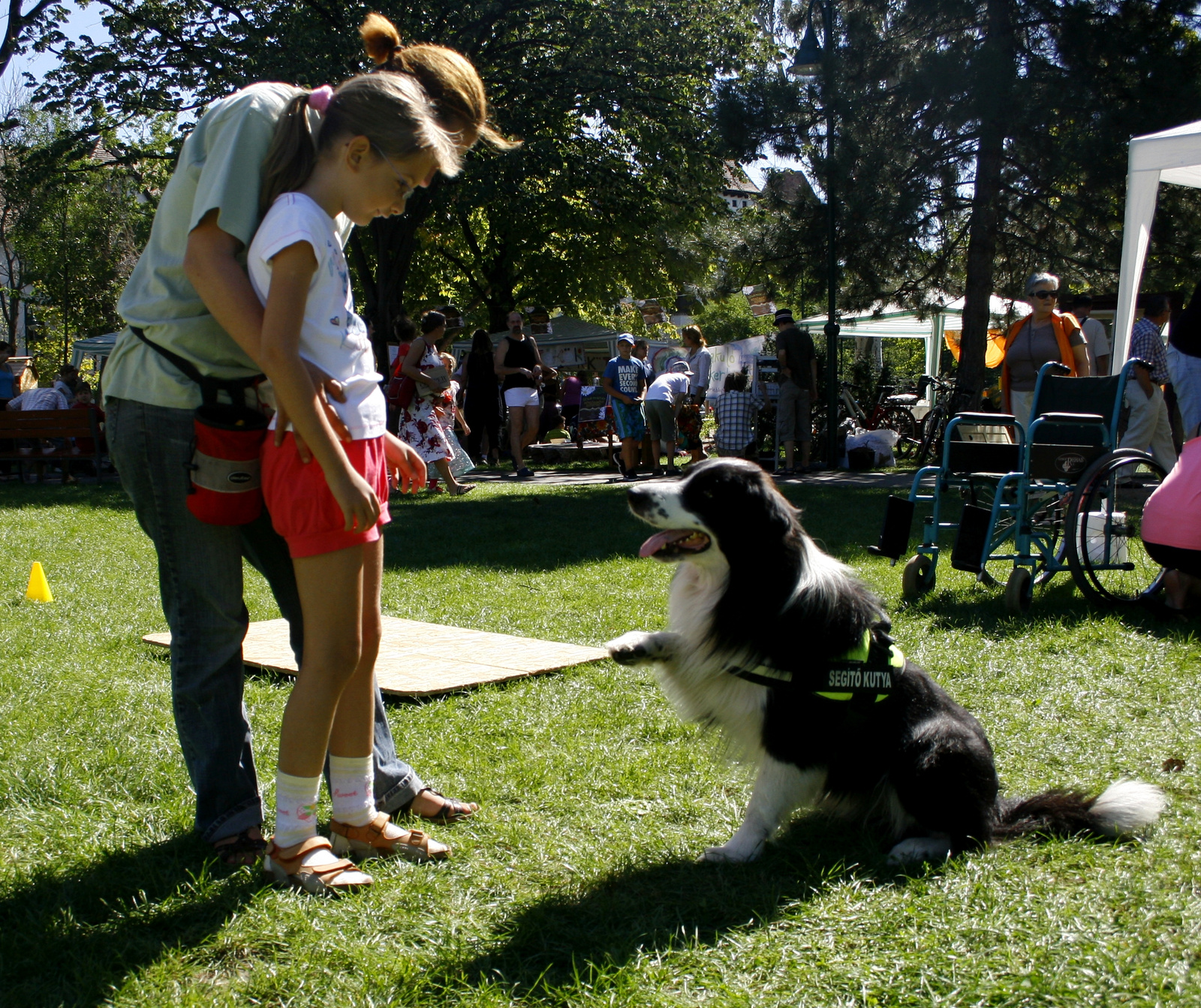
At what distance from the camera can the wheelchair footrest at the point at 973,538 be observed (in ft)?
20.0

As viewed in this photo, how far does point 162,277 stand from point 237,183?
320 mm

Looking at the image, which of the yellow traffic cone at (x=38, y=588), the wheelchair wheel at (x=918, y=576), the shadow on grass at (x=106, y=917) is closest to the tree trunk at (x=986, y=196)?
the wheelchair wheel at (x=918, y=576)

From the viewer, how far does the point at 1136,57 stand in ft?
41.3

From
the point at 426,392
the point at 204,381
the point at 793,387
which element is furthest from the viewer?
the point at 793,387

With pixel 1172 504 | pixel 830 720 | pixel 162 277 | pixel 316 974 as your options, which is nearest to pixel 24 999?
pixel 316 974

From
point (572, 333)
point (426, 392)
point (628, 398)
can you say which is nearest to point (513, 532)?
point (426, 392)

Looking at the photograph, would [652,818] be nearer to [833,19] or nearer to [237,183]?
[237,183]

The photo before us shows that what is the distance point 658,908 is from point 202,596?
132 cm

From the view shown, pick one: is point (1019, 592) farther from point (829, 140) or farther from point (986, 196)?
point (829, 140)

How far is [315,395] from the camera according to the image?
86.6 inches

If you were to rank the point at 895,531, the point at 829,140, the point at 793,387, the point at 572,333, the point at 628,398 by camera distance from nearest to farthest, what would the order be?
the point at 895,531
the point at 793,387
the point at 628,398
the point at 829,140
the point at 572,333

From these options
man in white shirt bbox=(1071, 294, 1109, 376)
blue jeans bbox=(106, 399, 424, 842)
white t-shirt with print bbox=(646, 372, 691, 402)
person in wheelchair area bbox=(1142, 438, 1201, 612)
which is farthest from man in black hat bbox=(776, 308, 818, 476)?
blue jeans bbox=(106, 399, 424, 842)

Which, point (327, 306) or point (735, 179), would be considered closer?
point (327, 306)

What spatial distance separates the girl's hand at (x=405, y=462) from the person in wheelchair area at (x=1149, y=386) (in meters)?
8.81
